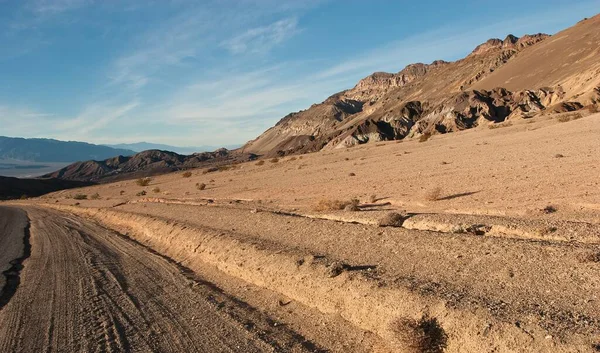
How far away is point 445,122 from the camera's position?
74.2m

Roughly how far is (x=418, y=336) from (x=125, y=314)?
232 inches

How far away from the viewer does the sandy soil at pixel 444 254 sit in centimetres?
569

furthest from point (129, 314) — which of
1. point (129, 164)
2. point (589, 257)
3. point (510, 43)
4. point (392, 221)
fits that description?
point (129, 164)

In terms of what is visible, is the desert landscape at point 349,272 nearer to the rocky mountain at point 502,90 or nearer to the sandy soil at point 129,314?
the sandy soil at point 129,314

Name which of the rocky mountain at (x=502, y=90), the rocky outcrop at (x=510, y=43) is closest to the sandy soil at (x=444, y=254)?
the rocky mountain at (x=502, y=90)

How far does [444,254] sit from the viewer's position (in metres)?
8.25

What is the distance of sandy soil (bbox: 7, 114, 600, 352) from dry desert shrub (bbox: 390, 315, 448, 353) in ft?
0.08

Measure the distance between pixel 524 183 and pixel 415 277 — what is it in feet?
29.6

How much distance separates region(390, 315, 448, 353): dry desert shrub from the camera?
5699 millimetres

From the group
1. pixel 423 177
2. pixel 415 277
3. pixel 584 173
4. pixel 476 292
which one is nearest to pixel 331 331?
pixel 415 277

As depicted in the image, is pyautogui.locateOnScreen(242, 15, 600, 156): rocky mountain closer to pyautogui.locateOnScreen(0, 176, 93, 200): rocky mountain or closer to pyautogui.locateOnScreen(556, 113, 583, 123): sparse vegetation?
pyautogui.locateOnScreen(556, 113, 583, 123): sparse vegetation

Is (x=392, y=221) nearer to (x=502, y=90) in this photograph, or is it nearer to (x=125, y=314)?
(x=125, y=314)

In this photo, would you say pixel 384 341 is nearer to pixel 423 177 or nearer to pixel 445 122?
pixel 423 177

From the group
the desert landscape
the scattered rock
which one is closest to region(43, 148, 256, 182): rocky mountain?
the desert landscape
